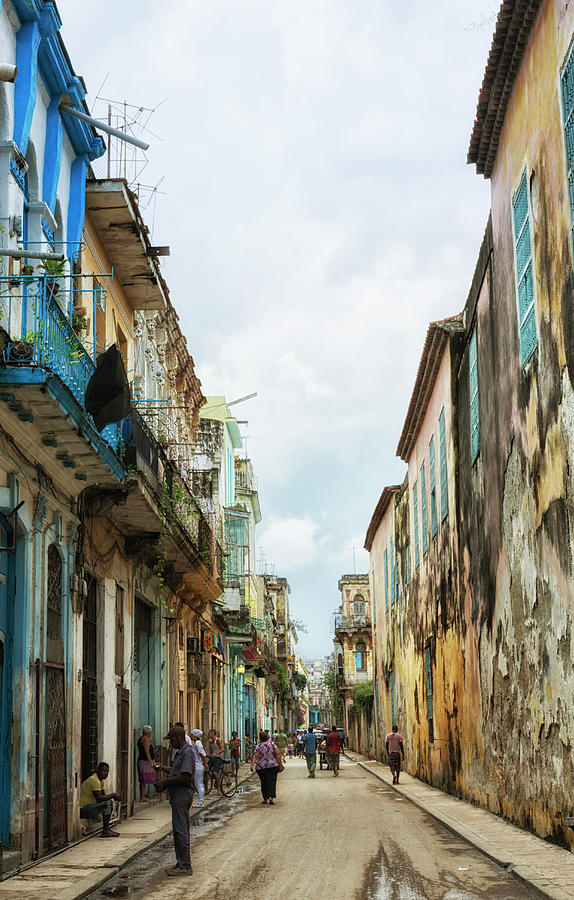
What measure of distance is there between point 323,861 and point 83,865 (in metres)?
2.44

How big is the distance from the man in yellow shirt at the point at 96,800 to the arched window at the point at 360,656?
202 feet

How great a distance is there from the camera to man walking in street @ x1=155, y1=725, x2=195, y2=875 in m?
10.6

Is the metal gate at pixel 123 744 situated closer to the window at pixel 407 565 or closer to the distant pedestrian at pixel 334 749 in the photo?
the distant pedestrian at pixel 334 749

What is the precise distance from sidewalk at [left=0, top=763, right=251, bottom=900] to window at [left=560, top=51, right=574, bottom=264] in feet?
25.4

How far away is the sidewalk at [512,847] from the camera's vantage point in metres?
9.28

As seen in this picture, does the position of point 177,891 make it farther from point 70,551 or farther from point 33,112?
point 33,112

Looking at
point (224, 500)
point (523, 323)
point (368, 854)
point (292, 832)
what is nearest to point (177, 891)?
point (368, 854)

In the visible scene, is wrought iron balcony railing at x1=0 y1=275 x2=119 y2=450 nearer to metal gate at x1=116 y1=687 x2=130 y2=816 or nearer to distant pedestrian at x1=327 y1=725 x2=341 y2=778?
metal gate at x1=116 y1=687 x2=130 y2=816

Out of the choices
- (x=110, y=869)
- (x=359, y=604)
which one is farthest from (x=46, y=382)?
(x=359, y=604)

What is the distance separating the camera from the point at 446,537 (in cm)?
2292

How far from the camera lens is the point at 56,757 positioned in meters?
12.8

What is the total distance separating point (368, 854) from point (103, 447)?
5398 millimetres

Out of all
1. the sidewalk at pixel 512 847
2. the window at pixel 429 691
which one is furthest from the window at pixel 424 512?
the sidewalk at pixel 512 847

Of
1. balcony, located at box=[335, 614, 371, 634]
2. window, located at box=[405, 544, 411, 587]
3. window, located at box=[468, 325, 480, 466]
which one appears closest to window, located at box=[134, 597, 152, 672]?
window, located at box=[468, 325, 480, 466]
